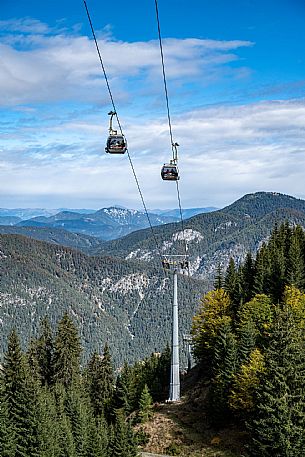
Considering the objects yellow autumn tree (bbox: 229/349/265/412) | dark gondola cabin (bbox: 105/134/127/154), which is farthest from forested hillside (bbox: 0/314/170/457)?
dark gondola cabin (bbox: 105/134/127/154)

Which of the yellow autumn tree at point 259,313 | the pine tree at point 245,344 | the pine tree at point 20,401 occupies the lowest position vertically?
the pine tree at point 20,401

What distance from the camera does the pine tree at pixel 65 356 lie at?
6825 cm

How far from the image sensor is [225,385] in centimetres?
5228

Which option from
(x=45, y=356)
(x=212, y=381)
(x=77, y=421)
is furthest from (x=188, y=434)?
(x=45, y=356)

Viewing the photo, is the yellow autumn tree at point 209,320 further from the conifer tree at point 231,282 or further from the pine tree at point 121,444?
the pine tree at point 121,444

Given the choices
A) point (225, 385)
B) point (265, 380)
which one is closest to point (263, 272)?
point (225, 385)

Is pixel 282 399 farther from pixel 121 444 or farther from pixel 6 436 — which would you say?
pixel 6 436

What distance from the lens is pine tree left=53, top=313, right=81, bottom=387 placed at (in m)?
68.2

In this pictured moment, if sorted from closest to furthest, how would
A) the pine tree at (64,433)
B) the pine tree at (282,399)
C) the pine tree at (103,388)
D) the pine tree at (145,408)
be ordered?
the pine tree at (282,399) → the pine tree at (64,433) → the pine tree at (145,408) → the pine tree at (103,388)

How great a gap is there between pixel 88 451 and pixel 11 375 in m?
12.5

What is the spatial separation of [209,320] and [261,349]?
12319mm

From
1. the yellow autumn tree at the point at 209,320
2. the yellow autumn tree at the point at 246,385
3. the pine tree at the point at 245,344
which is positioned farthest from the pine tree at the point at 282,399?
the yellow autumn tree at the point at 209,320

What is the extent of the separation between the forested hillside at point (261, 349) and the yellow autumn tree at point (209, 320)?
12 cm

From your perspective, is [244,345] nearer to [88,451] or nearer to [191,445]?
[191,445]
